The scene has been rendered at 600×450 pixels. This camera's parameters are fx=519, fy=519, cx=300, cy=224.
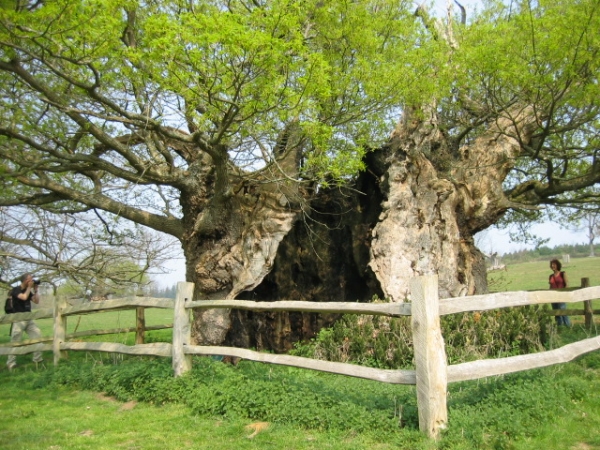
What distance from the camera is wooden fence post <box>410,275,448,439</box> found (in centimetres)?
477

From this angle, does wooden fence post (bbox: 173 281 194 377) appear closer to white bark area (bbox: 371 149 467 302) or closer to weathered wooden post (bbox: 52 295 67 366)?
weathered wooden post (bbox: 52 295 67 366)

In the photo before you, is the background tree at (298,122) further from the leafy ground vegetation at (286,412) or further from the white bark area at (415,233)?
the leafy ground vegetation at (286,412)

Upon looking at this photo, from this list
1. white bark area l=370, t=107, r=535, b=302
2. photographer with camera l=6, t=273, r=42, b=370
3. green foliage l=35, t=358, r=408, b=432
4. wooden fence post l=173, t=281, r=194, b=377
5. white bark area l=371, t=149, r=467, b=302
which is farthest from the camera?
photographer with camera l=6, t=273, r=42, b=370

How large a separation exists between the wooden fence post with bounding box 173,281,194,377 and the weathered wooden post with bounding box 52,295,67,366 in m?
3.38

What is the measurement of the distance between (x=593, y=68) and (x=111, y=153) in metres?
10.5

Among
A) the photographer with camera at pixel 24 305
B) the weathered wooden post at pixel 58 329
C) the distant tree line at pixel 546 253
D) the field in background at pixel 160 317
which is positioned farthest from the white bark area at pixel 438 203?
the distant tree line at pixel 546 253

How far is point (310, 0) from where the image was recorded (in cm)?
1020

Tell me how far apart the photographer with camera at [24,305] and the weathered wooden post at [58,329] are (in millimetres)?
1222

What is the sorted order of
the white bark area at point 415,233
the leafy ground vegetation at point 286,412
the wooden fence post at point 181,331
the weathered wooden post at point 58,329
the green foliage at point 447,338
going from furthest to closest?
the white bark area at point 415,233 → the weathered wooden post at point 58,329 → the green foliage at point 447,338 → the wooden fence post at point 181,331 → the leafy ground vegetation at point 286,412

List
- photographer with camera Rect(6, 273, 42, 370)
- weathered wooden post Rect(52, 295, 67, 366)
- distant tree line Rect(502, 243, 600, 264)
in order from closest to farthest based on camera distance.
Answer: weathered wooden post Rect(52, 295, 67, 366) < photographer with camera Rect(6, 273, 42, 370) < distant tree line Rect(502, 243, 600, 264)

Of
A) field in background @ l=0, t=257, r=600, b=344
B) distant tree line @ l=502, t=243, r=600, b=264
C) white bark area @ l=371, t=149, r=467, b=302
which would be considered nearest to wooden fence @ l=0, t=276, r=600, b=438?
A: field in background @ l=0, t=257, r=600, b=344

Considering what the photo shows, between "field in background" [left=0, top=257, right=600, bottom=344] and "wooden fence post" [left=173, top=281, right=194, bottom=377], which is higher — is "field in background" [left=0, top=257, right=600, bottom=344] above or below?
below

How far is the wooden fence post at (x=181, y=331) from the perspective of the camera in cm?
725

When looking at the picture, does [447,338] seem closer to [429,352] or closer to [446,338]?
[446,338]
